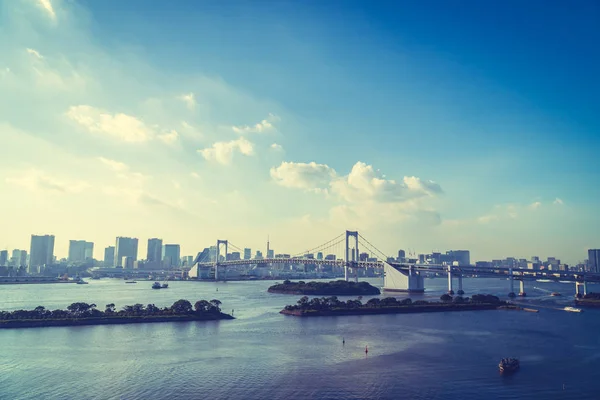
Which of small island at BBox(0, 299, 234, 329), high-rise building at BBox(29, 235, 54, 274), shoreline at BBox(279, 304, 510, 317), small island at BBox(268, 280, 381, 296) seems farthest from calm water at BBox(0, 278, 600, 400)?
high-rise building at BBox(29, 235, 54, 274)

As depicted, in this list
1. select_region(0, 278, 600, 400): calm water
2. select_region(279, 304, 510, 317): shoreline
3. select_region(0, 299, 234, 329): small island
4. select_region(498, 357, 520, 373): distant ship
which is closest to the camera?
select_region(0, 278, 600, 400): calm water

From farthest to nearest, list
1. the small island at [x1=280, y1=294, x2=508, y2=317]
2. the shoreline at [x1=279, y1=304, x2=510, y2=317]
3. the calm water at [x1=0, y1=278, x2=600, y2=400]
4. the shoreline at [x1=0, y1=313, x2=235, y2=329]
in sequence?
the small island at [x1=280, y1=294, x2=508, y2=317] → the shoreline at [x1=279, y1=304, x2=510, y2=317] → the shoreline at [x1=0, y1=313, x2=235, y2=329] → the calm water at [x1=0, y1=278, x2=600, y2=400]

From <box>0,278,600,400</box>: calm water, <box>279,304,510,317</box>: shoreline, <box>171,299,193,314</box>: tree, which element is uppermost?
<box>171,299,193,314</box>: tree

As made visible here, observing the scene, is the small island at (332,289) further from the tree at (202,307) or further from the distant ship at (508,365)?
the distant ship at (508,365)

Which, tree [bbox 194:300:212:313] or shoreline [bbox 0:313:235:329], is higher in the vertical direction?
tree [bbox 194:300:212:313]

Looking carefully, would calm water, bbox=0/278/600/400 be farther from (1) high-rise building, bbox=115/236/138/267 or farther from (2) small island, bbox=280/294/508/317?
(1) high-rise building, bbox=115/236/138/267

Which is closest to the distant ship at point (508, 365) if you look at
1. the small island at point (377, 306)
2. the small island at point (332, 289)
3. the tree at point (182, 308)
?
the small island at point (377, 306)
